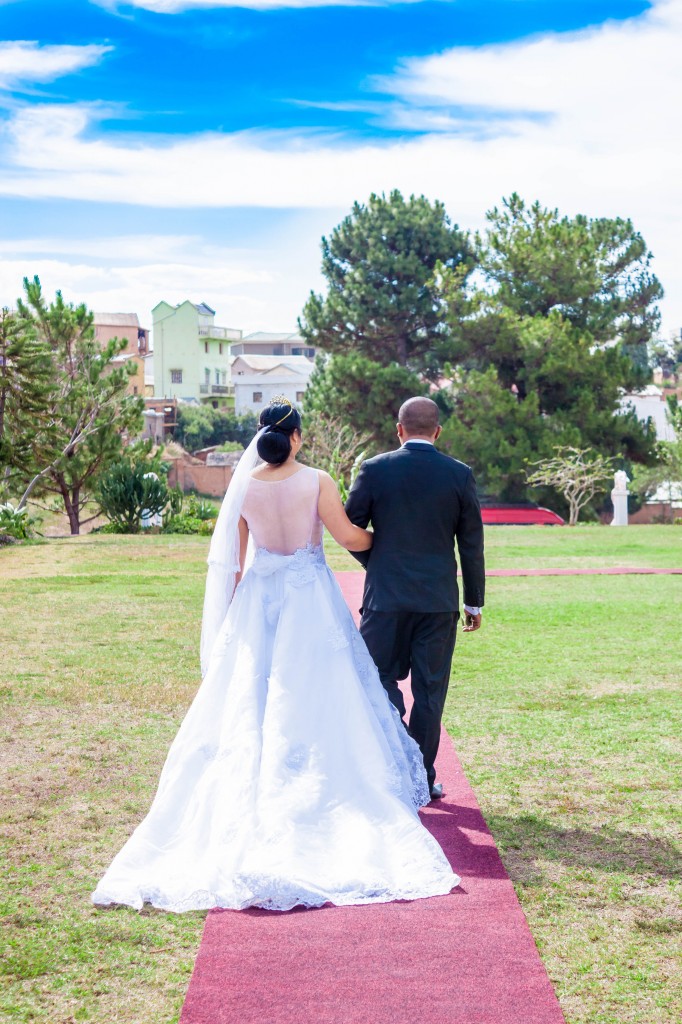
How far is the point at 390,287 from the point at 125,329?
55880mm

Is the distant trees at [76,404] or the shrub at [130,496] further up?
the distant trees at [76,404]

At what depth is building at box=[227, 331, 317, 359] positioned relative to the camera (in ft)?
343

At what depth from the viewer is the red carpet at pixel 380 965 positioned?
3.23m

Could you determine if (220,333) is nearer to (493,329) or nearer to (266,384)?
(266,384)

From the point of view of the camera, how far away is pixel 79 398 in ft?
99.2

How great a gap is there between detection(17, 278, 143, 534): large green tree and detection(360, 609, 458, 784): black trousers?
25.7 metres

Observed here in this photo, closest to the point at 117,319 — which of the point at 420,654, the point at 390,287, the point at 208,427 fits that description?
the point at 208,427

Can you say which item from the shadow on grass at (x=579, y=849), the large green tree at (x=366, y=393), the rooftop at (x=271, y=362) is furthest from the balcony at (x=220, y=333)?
the shadow on grass at (x=579, y=849)

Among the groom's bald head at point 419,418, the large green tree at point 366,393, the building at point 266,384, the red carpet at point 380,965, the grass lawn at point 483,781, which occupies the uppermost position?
the building at point 266,384

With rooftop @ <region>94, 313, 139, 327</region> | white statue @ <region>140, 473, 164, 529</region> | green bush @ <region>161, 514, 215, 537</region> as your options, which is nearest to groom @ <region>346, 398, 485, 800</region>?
green bush @ <region>161, 514, 215, 537</region>

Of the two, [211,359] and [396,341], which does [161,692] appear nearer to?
[396,341]

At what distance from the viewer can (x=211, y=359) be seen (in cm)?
9381

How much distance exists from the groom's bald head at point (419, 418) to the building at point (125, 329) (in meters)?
89.1

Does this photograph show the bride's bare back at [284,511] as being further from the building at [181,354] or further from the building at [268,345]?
the building at [268,345]
